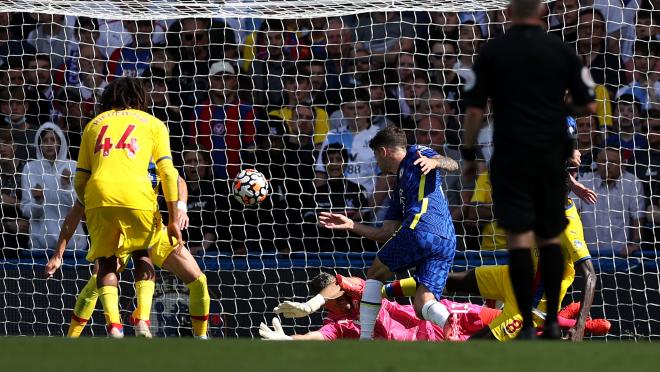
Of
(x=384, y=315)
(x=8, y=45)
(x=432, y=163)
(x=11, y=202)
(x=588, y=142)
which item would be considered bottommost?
(x=384, y=315)

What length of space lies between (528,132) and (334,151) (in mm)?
5753

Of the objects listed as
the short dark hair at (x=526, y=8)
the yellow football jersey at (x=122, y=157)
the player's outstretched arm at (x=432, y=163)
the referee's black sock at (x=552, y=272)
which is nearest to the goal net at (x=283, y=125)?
the player's outstretched arm at (x=432, y=163)

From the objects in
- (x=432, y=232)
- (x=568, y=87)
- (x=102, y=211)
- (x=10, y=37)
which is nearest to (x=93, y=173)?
(x=102, y=211)

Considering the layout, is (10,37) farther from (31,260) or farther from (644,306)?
(644,306)

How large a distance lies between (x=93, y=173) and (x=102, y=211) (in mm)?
265

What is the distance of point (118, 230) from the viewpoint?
7.77 meters

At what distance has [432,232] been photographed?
8.52m

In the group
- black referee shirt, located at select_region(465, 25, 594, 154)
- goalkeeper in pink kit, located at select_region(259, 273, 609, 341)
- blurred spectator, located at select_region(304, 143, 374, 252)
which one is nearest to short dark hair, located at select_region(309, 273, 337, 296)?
goalkeeper in pink kit, located at select_region(259, 273, 609, 341)

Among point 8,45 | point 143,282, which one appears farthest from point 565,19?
point 8,45

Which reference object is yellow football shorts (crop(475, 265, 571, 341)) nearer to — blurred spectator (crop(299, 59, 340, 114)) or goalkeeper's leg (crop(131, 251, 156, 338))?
goalkeeper's leg (crop(131, 251, 156, 338))

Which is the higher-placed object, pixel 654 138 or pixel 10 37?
pixel 10 37

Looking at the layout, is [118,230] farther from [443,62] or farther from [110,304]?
[443,62]

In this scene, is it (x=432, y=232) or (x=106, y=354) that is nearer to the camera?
(x=106, y=354)

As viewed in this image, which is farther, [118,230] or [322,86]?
[322,86]
